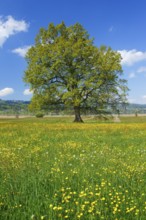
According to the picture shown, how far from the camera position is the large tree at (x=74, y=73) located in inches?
2051

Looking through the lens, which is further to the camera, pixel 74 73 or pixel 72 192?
pixel 74 73

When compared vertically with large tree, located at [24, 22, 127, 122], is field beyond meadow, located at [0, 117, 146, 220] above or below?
below

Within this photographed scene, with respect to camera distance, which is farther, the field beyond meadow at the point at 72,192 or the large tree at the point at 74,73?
the large tree at the point at 74,73

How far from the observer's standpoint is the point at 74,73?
52750 millimetres

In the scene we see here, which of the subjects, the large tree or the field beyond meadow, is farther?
the large tree

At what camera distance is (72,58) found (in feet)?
175

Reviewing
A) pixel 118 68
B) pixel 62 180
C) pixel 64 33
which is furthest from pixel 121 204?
pixel 64 33

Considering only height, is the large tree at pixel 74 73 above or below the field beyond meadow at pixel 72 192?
above

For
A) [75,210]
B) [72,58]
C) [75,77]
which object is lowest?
[75,210]

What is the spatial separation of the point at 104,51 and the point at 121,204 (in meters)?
49.8

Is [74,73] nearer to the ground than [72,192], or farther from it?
farther from it

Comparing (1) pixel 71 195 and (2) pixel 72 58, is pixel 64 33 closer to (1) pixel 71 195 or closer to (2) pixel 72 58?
A: (2) pixel 72 58

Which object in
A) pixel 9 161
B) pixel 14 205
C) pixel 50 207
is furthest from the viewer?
pixel 9 161

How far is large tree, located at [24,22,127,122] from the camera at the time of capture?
171 feet
